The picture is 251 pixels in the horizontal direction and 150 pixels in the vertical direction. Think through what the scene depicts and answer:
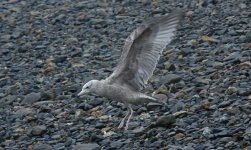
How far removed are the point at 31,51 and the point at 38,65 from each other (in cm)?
112

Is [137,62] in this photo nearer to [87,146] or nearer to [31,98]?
[87,146]

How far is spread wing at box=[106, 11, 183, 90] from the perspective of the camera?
8.10 meters

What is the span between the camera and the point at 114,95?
8547 millimetres

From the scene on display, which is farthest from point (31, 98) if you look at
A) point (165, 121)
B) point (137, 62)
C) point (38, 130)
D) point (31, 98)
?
point (165, 121)

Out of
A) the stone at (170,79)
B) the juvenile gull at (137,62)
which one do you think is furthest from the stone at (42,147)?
the stone at (170,79)

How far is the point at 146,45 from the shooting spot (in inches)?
323

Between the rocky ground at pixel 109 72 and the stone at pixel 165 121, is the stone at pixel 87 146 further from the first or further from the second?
the stone at pixel 165 121

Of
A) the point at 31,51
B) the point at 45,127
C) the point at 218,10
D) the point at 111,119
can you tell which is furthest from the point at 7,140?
the point at 218,10

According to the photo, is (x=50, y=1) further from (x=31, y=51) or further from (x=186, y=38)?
(x=186, y=38)

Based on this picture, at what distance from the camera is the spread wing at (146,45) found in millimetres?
8102

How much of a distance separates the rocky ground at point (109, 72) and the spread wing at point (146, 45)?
26.5 inches

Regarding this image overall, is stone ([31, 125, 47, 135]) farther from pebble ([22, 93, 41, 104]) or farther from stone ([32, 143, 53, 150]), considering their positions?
pebble ([22, 93, 41, 104])

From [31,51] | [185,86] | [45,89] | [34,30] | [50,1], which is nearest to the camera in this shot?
[185,86]

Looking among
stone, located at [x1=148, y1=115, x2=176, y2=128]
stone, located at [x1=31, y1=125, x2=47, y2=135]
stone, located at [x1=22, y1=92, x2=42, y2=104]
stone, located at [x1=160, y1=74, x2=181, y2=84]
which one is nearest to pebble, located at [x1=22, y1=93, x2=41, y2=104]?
stone, located at [x1=22, y1=92, x2=42, y2=104]
